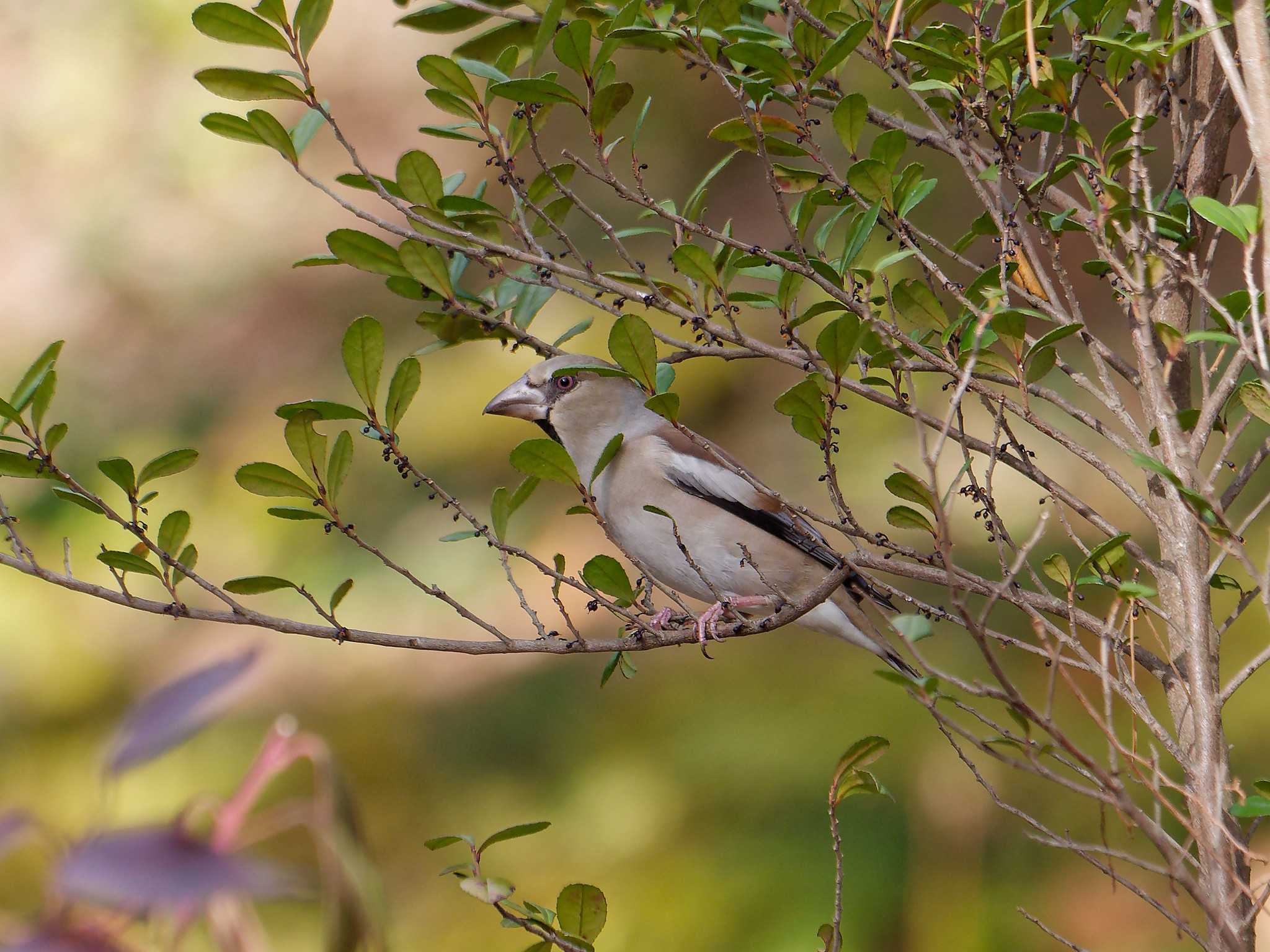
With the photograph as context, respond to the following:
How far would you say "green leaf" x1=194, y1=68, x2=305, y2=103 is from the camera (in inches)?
52.9

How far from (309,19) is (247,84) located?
118mm

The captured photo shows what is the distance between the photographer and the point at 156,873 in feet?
1.57

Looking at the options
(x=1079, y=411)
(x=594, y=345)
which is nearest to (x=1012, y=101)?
(x=1079, y=411)

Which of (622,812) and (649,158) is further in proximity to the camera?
(649,158)

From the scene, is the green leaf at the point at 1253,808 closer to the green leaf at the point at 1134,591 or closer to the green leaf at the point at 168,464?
the green leaf at the point at 1134,591

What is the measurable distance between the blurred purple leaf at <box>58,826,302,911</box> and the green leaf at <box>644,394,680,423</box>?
794mm

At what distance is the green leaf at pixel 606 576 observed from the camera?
4.77ft

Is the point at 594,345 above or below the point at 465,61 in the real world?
below

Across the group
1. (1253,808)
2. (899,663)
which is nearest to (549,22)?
(1253,808)

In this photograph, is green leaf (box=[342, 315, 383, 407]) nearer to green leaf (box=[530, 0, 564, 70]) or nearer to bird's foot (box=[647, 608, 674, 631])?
green leaf (box=[530, 0, 564, 70])

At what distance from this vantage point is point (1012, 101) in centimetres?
136

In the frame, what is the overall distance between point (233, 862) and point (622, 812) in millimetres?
3446

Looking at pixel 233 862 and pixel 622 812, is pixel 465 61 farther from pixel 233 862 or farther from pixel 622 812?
pixel 622 812

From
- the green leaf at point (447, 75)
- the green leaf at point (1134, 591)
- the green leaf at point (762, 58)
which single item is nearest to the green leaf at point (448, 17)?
the green leaf at point (447, 75)
